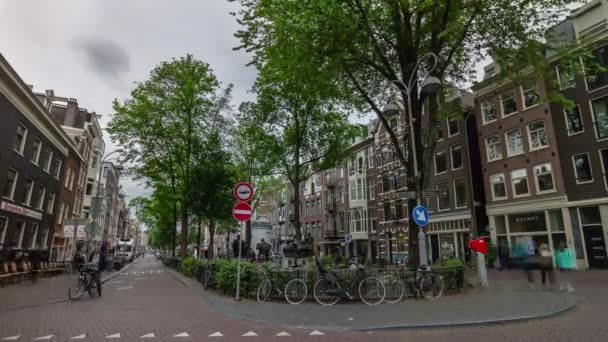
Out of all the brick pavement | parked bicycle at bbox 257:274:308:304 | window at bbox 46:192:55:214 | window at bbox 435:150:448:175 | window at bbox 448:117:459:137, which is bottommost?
the brick pavement

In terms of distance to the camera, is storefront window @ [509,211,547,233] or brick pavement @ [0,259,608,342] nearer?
brick pavement @ [0,259,608,342]

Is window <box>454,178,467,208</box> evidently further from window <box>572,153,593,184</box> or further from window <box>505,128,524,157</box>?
window <box>572,153,593,184</box>

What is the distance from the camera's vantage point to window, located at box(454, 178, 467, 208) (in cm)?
3028

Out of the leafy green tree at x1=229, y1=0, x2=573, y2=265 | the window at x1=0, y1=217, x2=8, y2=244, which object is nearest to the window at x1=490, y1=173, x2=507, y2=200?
the leafy green tree at x1=229, y1=0, x2=573, y2=265

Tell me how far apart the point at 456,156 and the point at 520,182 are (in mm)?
6302

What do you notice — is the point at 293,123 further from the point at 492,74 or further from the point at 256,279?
the point at 492,74

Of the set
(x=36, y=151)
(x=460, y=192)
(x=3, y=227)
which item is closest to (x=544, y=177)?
(x=460, y=192)

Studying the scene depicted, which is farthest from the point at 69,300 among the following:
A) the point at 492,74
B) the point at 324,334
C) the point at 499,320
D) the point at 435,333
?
the point at 492,74

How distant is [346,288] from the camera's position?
10.4 m

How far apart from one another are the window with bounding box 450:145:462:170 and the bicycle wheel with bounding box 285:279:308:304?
25.1 metres

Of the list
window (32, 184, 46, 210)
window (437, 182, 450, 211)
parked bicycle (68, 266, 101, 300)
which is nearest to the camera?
parked bicycle (68, 266, 101, 300)

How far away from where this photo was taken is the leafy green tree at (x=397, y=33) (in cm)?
1261

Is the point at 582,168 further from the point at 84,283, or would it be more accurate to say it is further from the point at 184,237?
the point at 184,237

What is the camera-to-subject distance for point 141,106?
26109 millimetres
